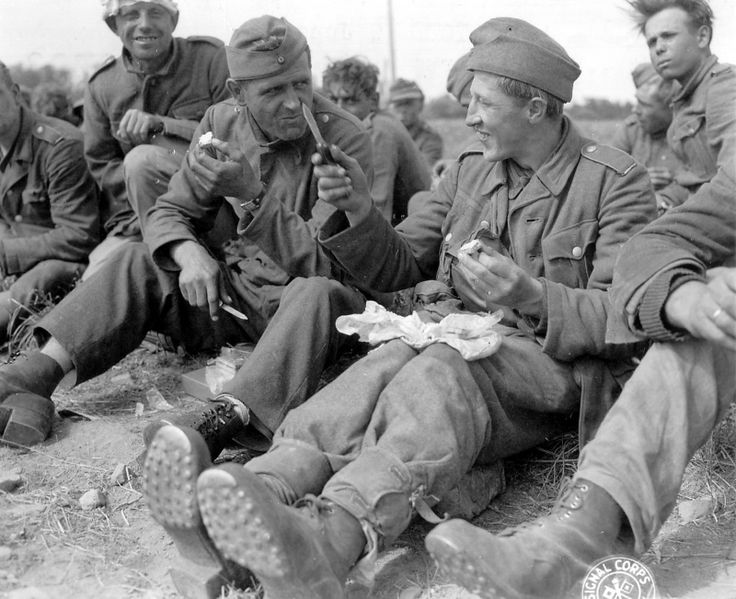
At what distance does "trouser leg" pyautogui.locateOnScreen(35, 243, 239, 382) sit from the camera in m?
3.74

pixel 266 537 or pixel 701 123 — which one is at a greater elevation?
pixel 701 123

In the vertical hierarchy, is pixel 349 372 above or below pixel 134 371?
above

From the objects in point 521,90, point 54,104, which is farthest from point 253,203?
Result: point 54,104

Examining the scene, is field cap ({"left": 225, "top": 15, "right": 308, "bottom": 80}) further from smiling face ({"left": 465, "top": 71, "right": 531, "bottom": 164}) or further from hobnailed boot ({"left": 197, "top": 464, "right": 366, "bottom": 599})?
hobnailed boot ({"left": 197, "top": 464, "right": 366, "bottom": 599})

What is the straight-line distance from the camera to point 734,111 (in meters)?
4.89

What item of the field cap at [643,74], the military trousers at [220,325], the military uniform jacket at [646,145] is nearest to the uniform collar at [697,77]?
the military uniform jacket at [646,145]

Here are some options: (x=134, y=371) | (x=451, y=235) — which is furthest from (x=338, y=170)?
(x=134, y=371)

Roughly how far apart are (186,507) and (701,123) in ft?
14.5

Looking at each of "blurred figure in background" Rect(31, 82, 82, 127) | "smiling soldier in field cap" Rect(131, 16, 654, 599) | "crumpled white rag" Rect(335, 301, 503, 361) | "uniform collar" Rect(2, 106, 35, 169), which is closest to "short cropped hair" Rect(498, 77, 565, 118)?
"smiling soldier in field cap" Rect(131, 16, 654, 599)

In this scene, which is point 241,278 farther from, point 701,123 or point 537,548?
point 701,123

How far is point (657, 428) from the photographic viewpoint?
242 centimetres

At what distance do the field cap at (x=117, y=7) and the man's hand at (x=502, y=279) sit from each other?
134 inches

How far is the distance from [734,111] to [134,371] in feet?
11.5

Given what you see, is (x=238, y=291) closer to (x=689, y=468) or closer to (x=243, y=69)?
(x=243, y=69)
